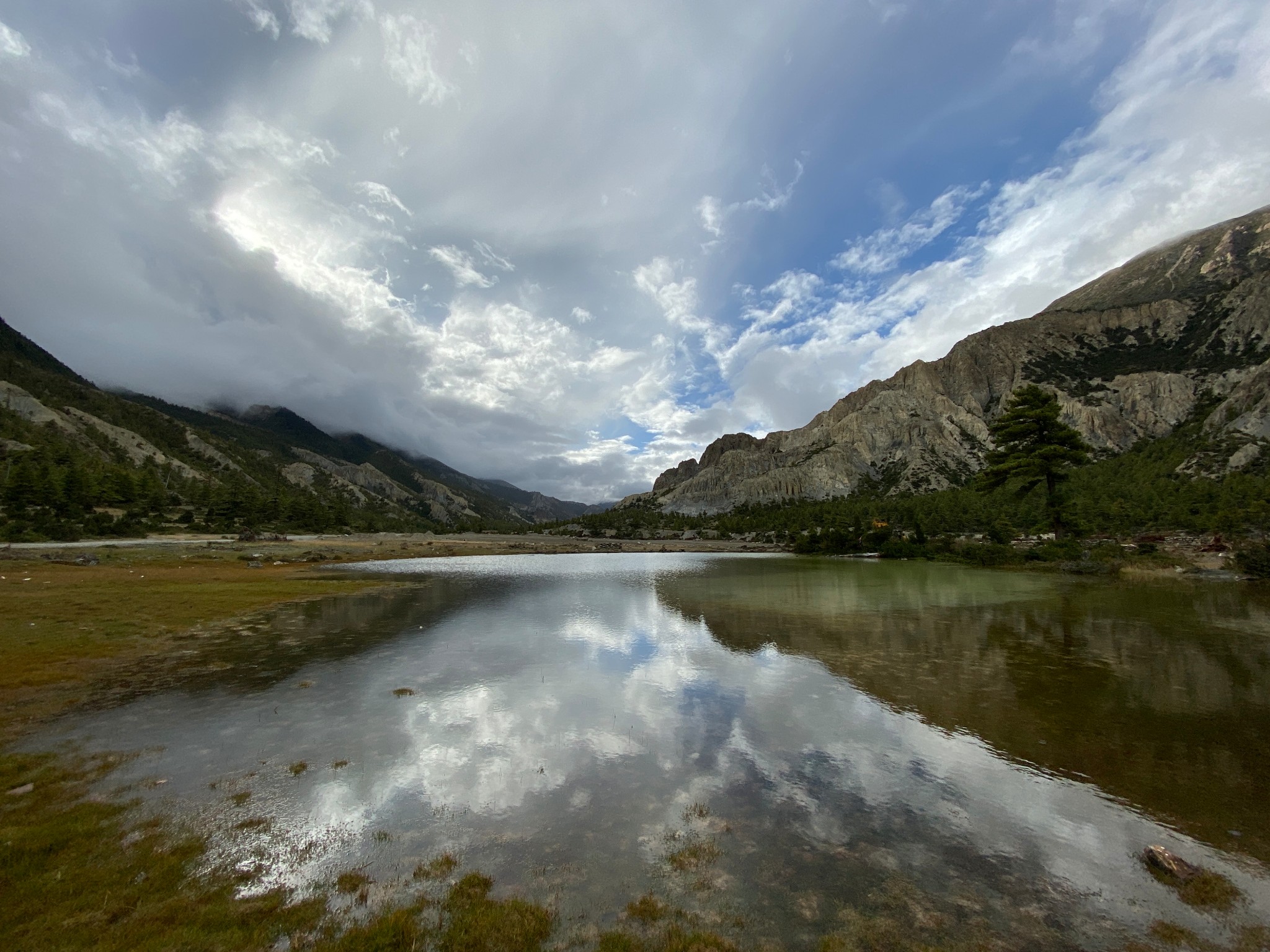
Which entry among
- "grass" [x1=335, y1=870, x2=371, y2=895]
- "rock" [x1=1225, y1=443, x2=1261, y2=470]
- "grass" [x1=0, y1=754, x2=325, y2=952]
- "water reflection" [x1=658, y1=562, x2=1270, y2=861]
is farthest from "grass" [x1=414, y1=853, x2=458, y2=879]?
"rock" [x1=1225, y1=443, x2=1261, y2=470]

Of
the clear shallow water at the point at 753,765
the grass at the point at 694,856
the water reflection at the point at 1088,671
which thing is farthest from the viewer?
the water reflection at the point at 1088,671

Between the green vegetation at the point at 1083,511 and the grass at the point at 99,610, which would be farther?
the green vegetation at the point at 1083,511

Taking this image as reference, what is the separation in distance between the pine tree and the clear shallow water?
4547cm

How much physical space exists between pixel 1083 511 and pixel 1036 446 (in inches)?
1492

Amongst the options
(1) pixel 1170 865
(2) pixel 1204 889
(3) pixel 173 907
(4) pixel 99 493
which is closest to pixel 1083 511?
(1) pixel 1170 865

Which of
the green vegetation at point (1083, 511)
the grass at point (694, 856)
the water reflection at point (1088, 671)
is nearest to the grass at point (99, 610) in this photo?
the grass at point (694, 856)

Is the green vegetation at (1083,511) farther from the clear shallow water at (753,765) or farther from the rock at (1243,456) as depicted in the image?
the clear shallow water at (753,765)

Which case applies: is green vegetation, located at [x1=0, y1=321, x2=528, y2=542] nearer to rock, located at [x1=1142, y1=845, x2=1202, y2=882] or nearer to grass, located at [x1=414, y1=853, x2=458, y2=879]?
grass, located at [x1=414, y1=853, x2=458, y2=879]

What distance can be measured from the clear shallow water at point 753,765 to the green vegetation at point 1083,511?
191ft

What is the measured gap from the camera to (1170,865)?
8.30m

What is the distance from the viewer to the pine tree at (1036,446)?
67562 millimetres

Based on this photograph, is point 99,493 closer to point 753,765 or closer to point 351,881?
point 351,881

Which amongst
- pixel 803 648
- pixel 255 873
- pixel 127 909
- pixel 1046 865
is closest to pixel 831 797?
pixel 1046 865

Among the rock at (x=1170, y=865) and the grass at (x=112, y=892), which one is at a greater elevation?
the rock at (x=1170, y=865)
